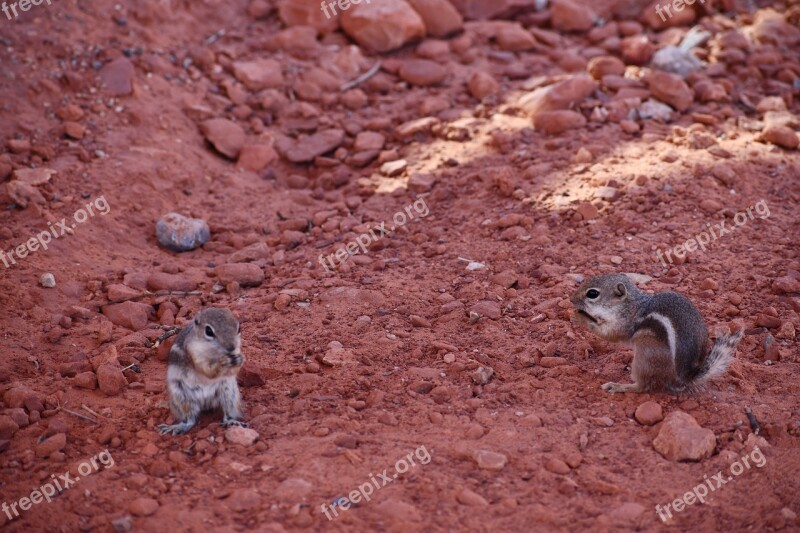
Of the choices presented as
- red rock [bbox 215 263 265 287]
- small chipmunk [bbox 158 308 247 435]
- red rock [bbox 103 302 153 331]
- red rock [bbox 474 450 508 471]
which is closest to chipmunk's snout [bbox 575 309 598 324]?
red rock [bbox 474 450 508 471]

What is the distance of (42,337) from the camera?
5.84m

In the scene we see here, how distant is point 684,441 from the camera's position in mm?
4688

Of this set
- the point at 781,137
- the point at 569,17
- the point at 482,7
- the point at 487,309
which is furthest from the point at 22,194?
the point at 781,137

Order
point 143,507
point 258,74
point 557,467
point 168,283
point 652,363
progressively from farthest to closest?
point 258,74
point 168,283
point 652,363
point 557,467
point 143,507

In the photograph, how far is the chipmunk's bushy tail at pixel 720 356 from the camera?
4973 millimetres

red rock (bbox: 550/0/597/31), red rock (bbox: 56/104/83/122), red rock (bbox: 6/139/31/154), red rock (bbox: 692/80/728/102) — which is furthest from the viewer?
red rock (bbox: 550/0/597/31)

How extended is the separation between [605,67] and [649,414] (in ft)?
16.5

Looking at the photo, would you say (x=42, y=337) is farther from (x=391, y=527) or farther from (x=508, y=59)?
(x=508, y=59)

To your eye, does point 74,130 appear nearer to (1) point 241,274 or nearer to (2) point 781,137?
(1) point 241,274

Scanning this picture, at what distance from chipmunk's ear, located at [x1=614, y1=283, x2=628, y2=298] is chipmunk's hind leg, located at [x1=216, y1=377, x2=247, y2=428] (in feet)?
8.33

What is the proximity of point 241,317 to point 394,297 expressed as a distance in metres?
1.18

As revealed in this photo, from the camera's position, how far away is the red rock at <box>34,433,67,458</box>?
4832 mm

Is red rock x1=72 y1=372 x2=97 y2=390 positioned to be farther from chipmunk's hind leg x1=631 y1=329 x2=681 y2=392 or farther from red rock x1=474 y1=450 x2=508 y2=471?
chipmunk's hind leg x1=631 y1=329 x2=681 y2=392

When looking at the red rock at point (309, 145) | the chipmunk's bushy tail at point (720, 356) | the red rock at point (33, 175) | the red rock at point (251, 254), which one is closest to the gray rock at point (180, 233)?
the red rock at point (251, 254)
